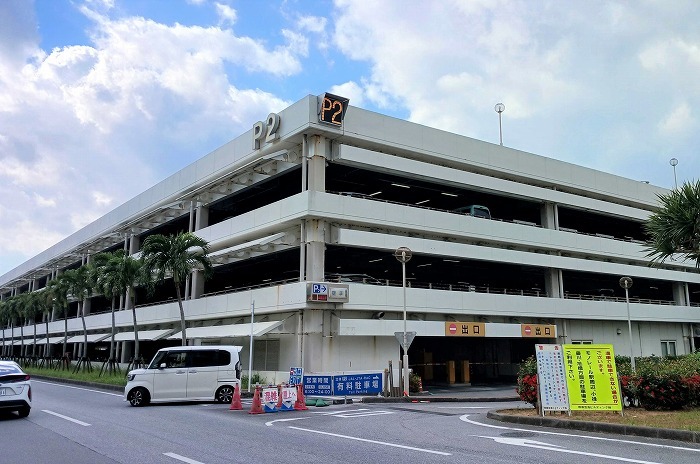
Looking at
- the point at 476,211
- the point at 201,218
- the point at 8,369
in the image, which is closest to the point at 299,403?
the point at 8,369

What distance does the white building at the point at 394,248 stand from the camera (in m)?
29.7

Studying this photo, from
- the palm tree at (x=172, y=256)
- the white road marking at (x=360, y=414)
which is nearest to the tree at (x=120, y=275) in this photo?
the palm tree at (x=172, y=256)

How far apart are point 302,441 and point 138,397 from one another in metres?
11.1

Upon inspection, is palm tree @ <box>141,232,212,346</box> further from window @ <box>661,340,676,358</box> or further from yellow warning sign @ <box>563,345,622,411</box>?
window @ <box>661,340,676,358</box>

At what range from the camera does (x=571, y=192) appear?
42.1m

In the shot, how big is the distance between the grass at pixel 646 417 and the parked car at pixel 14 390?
12.9 m

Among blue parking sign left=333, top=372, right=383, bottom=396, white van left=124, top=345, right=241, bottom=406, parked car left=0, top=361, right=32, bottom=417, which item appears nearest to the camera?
parked car left=0, top=361, right=32, bottom=417

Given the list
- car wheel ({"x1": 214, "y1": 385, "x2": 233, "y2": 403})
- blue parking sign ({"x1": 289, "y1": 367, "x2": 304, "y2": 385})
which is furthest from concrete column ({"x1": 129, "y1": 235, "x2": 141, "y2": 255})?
car wheel ({"x1": 214, "y1": 385, "x2": 233, "y2": 403})

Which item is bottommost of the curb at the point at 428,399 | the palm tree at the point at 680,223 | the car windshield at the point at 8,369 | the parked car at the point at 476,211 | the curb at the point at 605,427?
the curb at the point at 428,399

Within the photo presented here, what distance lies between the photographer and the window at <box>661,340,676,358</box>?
4583 cm

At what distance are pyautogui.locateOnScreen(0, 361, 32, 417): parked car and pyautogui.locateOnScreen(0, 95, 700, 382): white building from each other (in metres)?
11.3

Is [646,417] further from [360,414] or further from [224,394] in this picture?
[224,394]

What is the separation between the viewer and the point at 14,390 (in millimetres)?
15352

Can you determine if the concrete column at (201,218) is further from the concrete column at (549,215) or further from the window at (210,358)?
the concrete column at (549,215)
